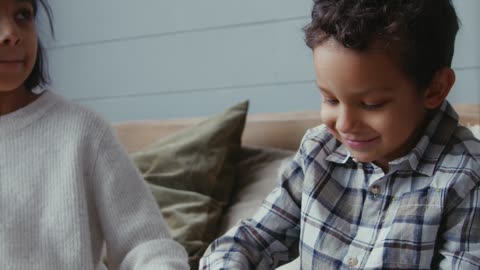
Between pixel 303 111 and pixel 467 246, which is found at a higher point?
pixel 467 246

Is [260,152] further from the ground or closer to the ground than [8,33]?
closer to the ground

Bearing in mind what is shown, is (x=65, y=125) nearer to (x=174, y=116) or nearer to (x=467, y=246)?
(x=467, y=246)

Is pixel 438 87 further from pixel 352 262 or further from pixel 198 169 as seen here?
pixel 198 169

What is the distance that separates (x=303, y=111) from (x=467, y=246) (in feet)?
2.96

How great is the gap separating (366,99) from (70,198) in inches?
20.7

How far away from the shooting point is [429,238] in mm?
888

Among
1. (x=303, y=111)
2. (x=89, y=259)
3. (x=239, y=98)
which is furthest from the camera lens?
(x=239, y=98)

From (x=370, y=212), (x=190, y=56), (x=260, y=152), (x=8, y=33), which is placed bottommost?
(x=260, y=152)

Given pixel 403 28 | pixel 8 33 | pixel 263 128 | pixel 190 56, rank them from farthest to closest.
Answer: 1. pixel 190 56
2. pixel 263 128
3. pixel 8 33
4. pixel 403 28

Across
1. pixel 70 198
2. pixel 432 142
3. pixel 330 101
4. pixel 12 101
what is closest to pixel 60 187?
pixel 70 198

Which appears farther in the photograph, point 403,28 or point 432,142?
point 432,142

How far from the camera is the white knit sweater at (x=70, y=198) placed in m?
1.09

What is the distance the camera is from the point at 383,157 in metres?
0.95

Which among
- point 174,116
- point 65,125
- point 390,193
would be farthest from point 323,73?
point 174,116
